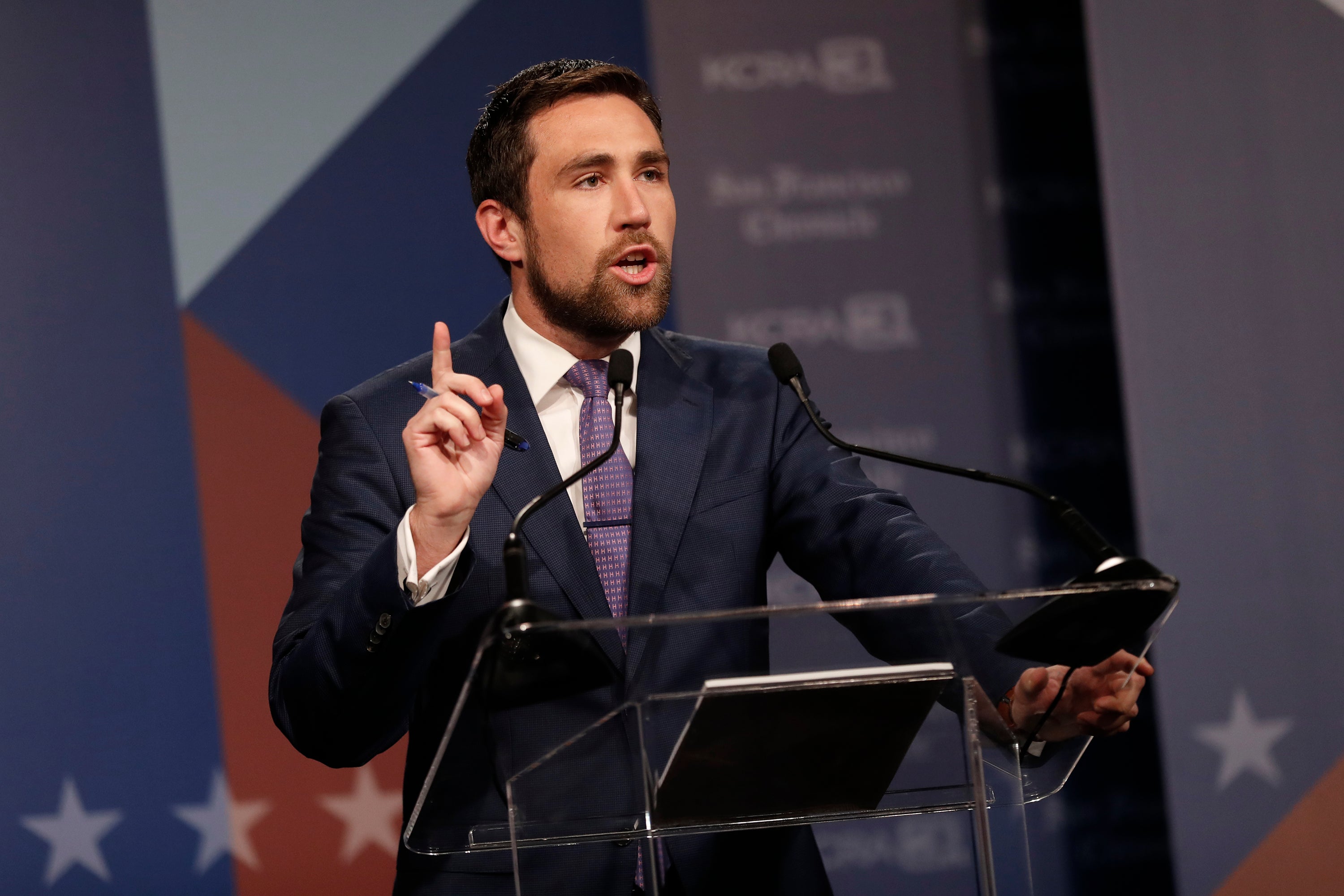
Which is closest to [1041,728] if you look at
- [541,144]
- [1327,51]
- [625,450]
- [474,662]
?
[474,662]

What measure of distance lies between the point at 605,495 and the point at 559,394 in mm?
234

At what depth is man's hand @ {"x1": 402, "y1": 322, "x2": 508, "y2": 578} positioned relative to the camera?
5.44 feet

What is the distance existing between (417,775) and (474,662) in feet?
2.06

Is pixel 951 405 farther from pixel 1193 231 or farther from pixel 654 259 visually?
pixel 654 259

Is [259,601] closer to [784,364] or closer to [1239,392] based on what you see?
[784,364]

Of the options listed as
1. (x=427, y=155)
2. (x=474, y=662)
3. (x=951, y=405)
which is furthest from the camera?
(x=951, y=405)

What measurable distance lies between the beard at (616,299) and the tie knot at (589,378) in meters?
0.06

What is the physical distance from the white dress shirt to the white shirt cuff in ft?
0.77

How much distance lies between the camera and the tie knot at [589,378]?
2129mm

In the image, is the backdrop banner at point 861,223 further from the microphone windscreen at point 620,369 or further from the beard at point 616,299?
the microphone windscreen at point 620,369

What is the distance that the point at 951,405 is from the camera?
387 centimetres

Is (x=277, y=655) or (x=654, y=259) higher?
(x=654, y=259)

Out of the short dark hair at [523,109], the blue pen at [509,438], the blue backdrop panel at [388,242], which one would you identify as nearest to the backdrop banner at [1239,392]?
the blue backdrop panel at [388,242]

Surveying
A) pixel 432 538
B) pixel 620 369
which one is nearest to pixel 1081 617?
pixel 620 369
